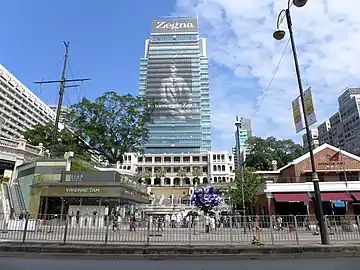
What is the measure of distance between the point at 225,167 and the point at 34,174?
85.9 metres

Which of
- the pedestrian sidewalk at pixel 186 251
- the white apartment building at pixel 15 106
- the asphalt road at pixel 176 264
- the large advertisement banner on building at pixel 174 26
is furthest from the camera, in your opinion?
the large advertisement banner on building at pixel 174 26

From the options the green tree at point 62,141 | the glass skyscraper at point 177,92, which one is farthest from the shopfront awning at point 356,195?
the glass skyscraper at point 177,92

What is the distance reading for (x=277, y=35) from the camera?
12539 mm

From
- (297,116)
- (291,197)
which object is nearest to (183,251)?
(297,116)

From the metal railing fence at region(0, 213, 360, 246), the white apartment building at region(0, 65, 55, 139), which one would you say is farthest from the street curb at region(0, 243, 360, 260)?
the white apartment building at region(0, 65, 55, 139)

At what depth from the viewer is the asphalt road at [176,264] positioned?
8.09 m

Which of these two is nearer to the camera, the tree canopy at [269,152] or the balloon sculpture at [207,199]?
the balloon sculpture at [207,199]

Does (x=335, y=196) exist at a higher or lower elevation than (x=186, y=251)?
higher

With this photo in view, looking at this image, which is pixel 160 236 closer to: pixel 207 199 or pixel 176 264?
pixel 176 264

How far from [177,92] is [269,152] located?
74.9 m

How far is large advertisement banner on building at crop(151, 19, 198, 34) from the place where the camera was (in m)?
162

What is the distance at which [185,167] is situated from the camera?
113812mm

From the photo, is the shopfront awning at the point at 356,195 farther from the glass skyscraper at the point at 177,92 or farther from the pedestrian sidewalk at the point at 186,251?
the glass skyscraper at the point at 177,92

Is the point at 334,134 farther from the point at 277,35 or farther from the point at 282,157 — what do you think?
the point at 277,35
